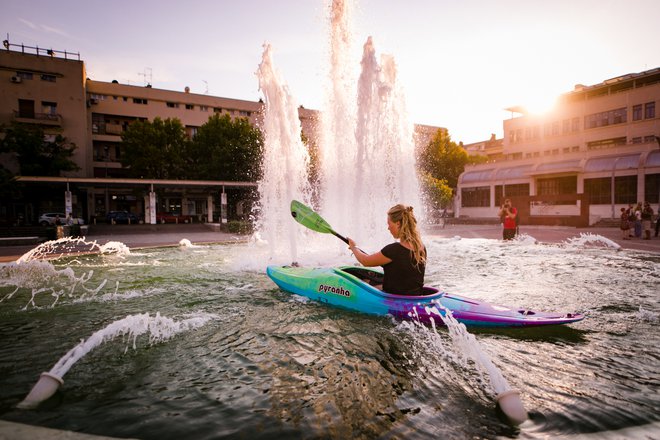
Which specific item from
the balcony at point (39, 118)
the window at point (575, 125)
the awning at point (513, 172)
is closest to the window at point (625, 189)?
the awning at point (513, 172)

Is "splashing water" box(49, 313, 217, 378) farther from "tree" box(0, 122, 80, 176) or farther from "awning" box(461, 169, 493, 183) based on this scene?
"awning" box(461, 169, 493, 183)

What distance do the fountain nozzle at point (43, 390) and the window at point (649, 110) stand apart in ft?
154

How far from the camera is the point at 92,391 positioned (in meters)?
3.51

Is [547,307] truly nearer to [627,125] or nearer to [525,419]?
[525,419]

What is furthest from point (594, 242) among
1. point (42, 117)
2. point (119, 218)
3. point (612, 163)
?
point (42, 117)

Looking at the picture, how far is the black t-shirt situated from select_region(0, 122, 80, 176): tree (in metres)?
39.4

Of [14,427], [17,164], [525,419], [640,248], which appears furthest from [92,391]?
[17,164]

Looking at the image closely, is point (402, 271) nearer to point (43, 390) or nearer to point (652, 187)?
point (43, 390)

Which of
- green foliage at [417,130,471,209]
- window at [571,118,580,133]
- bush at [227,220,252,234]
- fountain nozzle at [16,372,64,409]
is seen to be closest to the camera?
fountain nozzle at [16,372,64,409]

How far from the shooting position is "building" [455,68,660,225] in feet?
101

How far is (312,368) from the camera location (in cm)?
407

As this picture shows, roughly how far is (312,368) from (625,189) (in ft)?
123

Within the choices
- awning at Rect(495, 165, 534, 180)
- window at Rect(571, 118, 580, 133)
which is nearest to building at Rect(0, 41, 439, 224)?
awning at Rect(495, 165, 534, 180)

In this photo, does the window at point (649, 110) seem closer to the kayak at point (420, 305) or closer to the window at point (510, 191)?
the window at point (510, 191)
